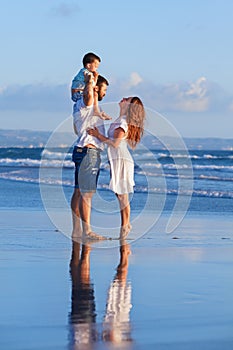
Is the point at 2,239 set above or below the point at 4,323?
above

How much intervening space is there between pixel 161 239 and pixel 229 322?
4.22 m

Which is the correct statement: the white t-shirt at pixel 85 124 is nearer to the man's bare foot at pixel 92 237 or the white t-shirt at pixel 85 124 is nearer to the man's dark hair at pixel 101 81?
the man's dark hair at pixel 101 81

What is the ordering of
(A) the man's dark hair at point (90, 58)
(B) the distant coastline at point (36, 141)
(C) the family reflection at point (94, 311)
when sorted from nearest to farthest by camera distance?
(C) the family reflection at point (94, 311)
(A) the man's dark hair at point (90, 58)
(B) the distant coastline at point (36, 141)

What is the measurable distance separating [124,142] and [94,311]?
3961 millimetres

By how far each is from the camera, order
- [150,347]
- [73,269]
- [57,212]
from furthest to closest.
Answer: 1. [57,212]
2. [73,269]
3. [150,347]

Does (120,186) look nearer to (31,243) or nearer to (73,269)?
(31,243)

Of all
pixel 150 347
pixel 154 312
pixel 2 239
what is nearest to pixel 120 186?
pixel 2 239

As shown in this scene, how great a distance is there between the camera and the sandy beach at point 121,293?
14.8 feet

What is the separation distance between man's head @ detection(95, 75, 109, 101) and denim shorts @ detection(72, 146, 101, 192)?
0.58 m

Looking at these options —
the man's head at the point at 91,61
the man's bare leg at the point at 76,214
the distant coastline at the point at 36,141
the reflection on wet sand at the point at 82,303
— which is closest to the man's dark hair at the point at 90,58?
the man's head at the point at 91,61

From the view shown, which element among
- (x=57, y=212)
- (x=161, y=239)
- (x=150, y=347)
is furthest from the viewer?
(x=57, y=212)

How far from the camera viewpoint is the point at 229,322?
493 centimetres

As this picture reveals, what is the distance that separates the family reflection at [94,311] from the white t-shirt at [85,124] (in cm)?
176

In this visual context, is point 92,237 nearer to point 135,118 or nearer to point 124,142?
point 124,142
